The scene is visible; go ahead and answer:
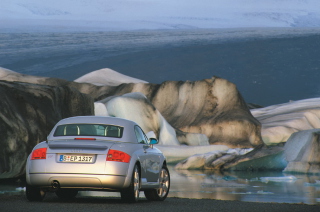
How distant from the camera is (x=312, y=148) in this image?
1038 inches

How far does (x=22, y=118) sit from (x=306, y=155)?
12893mm

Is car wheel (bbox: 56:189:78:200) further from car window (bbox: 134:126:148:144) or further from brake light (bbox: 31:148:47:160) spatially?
brake light (bbox: 31:148:47:160)

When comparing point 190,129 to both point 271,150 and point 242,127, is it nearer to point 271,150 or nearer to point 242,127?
point 242,127

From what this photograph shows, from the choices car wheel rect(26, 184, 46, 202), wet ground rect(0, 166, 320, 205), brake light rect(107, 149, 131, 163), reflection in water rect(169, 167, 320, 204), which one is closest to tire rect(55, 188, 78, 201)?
car wheel rect(26, 184, 46, 202)

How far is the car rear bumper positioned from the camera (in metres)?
8.78

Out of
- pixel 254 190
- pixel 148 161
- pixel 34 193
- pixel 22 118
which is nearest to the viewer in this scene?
pixel 34 193

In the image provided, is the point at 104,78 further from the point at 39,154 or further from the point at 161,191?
the point at 39,154

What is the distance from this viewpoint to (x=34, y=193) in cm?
938

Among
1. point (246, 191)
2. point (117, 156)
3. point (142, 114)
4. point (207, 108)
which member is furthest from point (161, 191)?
point (207, 108)

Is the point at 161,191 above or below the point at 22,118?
above

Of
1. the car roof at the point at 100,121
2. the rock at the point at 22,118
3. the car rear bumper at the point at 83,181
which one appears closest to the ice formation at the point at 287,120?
the rock at the point at 22,118

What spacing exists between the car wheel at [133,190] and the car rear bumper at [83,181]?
0.18 metres

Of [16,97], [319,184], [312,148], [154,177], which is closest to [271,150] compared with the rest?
[312,148]

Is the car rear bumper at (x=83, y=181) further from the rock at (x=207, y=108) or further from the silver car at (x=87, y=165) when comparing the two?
the rock at (x=207, y=108)
